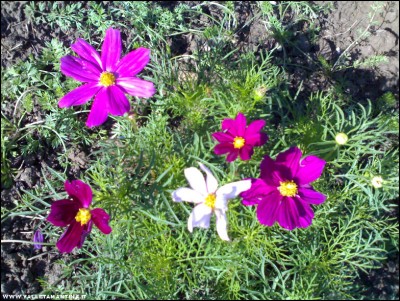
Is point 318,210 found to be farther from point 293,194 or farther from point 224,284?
point 224,284

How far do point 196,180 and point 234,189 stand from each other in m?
0.15

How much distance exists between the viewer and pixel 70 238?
1.64m

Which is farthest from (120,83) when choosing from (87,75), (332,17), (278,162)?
(332,17)

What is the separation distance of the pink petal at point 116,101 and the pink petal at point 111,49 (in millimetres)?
110

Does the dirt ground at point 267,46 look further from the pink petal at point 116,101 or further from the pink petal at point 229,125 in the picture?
the pink petal at point 229,125

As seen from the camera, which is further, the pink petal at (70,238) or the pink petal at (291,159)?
the pink petal at (291,159)

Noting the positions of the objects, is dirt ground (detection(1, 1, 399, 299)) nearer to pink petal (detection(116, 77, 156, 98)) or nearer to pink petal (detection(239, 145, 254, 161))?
pink petal (detection(116, 77, 156, 98))

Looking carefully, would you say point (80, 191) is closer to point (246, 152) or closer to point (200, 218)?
point (200, 218)

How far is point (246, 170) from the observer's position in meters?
2.04

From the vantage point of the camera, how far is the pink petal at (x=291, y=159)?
1.74 metres

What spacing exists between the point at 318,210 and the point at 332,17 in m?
1.31

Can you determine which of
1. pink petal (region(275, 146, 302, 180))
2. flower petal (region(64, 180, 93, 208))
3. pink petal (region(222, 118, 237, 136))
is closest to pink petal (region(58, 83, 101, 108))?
flower petal (region(64, 180, 93, 208))

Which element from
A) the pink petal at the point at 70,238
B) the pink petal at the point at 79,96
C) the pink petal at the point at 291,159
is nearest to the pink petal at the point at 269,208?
the pink petal at the point at 291,159

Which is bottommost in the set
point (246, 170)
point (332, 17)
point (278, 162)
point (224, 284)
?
point (224, 284)
